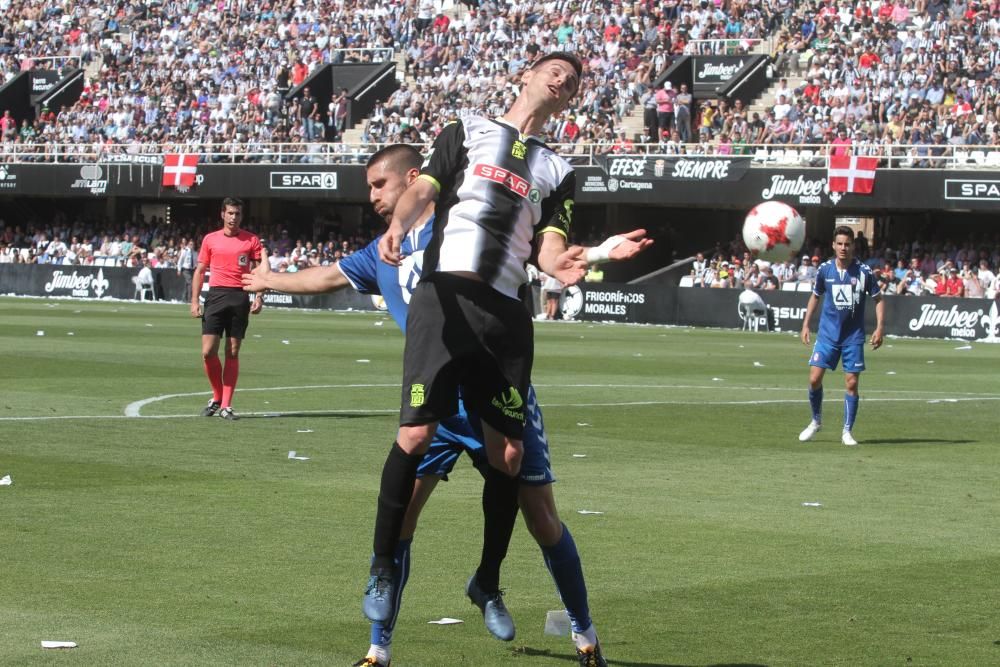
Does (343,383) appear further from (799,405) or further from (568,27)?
(568,27)

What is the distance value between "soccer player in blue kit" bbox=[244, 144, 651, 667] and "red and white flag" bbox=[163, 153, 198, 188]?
50.5m

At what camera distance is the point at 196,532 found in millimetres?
9219

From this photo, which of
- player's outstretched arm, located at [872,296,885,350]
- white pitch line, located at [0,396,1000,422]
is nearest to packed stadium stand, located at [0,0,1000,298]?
white pitch line, located at [0,396,1000,422]

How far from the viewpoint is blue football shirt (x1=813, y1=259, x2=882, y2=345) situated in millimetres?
16406

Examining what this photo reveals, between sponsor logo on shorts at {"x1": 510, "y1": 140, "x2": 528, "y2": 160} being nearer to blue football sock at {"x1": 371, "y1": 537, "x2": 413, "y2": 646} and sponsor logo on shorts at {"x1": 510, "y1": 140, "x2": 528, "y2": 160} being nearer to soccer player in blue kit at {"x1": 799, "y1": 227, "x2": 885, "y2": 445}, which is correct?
blue football sock at {"x1": 371, "y1": 537, "x2": 413, "y2": 646}

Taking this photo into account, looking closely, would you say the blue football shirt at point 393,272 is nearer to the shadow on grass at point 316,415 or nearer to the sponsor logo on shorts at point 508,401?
the sponsor logo on shorts at point 508,401

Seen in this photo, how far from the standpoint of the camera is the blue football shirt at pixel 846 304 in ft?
53.8

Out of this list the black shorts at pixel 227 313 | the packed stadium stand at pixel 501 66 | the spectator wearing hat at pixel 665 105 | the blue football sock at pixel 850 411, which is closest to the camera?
the blue football sock at pixel 850 411

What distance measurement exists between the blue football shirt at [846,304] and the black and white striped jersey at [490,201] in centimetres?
1043

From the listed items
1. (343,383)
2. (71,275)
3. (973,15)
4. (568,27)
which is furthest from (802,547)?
(71,275)

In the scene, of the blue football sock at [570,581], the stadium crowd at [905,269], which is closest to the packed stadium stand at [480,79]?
the stadium crowd at [905,269]

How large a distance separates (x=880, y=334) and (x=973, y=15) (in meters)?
29.4

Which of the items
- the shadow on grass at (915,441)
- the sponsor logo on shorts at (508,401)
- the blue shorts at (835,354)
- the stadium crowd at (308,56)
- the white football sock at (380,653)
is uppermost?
the stadium crowd at (308,56)

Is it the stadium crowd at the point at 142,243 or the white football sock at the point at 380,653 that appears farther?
the stadium crowd at the point at 142,243
